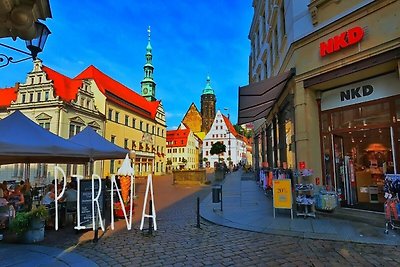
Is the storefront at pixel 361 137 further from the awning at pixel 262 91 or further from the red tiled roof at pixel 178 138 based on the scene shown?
the red tiled roof at pixel 178 138

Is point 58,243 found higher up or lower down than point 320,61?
lower down

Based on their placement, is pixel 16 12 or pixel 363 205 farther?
pixel 363 205

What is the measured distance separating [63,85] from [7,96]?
362 inches

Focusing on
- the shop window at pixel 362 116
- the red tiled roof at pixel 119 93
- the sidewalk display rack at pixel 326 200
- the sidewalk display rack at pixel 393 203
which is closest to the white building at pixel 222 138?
the red tiled roof at pixel 119 93

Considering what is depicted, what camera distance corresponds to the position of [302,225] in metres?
8.09

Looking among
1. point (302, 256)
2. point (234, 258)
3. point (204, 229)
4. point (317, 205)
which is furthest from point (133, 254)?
point (317, 205)

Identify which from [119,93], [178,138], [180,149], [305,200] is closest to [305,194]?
[305,200]

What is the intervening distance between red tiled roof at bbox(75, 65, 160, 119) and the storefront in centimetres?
3639

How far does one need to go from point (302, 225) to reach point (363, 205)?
256cm

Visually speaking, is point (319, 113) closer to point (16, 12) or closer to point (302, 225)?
point (302, 225)

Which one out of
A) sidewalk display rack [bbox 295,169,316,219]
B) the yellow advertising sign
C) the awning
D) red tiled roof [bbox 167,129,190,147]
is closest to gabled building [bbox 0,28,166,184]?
the awning

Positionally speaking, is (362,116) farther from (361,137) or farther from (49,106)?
(49,106)

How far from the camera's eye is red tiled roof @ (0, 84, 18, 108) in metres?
36.8

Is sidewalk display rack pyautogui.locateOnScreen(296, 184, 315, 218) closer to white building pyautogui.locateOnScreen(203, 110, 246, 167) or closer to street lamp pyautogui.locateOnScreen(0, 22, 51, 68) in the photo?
street lamp pyautogui.locateOnScreen(0, 22, 51, 68)
